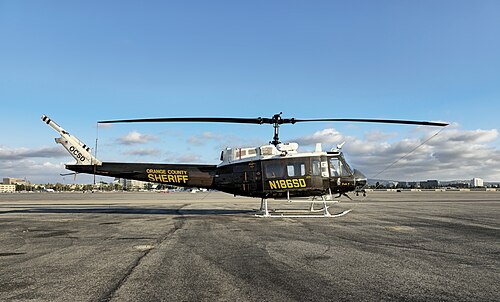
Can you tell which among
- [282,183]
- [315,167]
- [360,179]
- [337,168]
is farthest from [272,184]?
[360,179]

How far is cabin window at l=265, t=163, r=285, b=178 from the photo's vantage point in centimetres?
2034

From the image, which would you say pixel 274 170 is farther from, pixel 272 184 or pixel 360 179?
pixel 360 179

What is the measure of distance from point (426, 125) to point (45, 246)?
17140 millimetres

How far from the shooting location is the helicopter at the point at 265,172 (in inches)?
799

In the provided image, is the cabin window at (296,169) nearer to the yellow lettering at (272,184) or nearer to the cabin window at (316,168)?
the cabin window at (316,168)

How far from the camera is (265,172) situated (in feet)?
67.2

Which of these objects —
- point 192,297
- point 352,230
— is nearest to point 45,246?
point 192,297

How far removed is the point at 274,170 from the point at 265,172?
1.80ft

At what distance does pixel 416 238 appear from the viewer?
39.3 feet

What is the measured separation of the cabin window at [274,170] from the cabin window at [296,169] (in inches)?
16.3

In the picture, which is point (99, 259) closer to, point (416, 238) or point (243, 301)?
point (243, 301)

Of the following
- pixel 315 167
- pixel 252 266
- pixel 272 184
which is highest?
pixel 315 167

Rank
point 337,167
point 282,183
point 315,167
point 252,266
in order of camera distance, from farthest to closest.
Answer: point 337,167
point 315,167
point 282,183
point 252,266

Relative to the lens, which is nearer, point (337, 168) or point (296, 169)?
point (296, 169)
